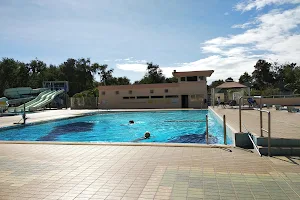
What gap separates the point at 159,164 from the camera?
177 inches

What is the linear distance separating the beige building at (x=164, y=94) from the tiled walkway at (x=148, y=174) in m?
22.4

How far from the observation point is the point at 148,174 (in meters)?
3.93

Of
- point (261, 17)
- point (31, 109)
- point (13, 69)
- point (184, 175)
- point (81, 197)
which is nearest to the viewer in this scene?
point (81, 197)

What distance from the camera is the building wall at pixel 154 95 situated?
28016 mm

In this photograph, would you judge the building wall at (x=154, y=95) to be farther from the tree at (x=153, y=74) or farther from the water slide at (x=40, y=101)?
the tree at (x=153, y=74)

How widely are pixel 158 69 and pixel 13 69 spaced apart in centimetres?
2765

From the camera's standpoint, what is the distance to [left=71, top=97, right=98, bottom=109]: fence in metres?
30.8

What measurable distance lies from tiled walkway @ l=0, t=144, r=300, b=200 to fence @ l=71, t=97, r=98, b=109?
25.6m

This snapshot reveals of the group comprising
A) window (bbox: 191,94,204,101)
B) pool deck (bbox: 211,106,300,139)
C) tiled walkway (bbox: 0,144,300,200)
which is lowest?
tiled walkway (bbox: 0,144,300,200)

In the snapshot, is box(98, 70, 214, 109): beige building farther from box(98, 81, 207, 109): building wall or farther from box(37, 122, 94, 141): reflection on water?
box(37, 122, 94, 141): reflection on water

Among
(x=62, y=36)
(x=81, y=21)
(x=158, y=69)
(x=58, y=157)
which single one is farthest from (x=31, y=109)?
(x=158, y=69)

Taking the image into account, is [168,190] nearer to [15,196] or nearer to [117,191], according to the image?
[117,191]

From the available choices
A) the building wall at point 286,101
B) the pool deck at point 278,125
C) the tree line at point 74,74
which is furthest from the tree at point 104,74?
the pool deck at point 278,125

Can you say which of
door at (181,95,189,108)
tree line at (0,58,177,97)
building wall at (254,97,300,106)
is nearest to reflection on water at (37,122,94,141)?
door at (181,95,189,108)
